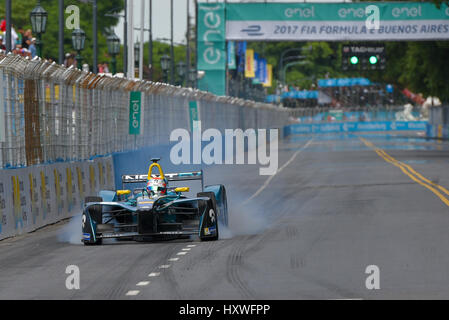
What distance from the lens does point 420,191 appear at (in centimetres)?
2530

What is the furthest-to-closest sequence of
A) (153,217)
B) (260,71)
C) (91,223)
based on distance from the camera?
(260,71), (91,223), (153,217)

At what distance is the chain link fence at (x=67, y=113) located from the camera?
61.8ft

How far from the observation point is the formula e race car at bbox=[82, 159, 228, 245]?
15.5m

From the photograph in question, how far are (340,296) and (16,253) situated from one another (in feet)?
19.4

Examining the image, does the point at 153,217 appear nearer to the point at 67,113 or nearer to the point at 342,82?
the point at 67,113

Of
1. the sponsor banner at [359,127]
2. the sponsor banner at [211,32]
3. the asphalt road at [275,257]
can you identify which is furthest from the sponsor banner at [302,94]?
the asphalt road at [275,257]

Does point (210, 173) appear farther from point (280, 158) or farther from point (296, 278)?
point (296, 278)

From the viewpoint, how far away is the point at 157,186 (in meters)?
16.1

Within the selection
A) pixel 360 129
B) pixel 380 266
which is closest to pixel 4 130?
pixel 380 266

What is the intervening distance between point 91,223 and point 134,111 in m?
14.2

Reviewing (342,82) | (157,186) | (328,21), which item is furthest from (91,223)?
(342,82)

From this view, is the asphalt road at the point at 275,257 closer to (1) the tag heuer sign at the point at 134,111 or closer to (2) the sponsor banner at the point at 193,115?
(1) the tag heuer sign at the point at 134,111

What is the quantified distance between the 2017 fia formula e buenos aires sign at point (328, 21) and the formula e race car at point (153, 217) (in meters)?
38.8
